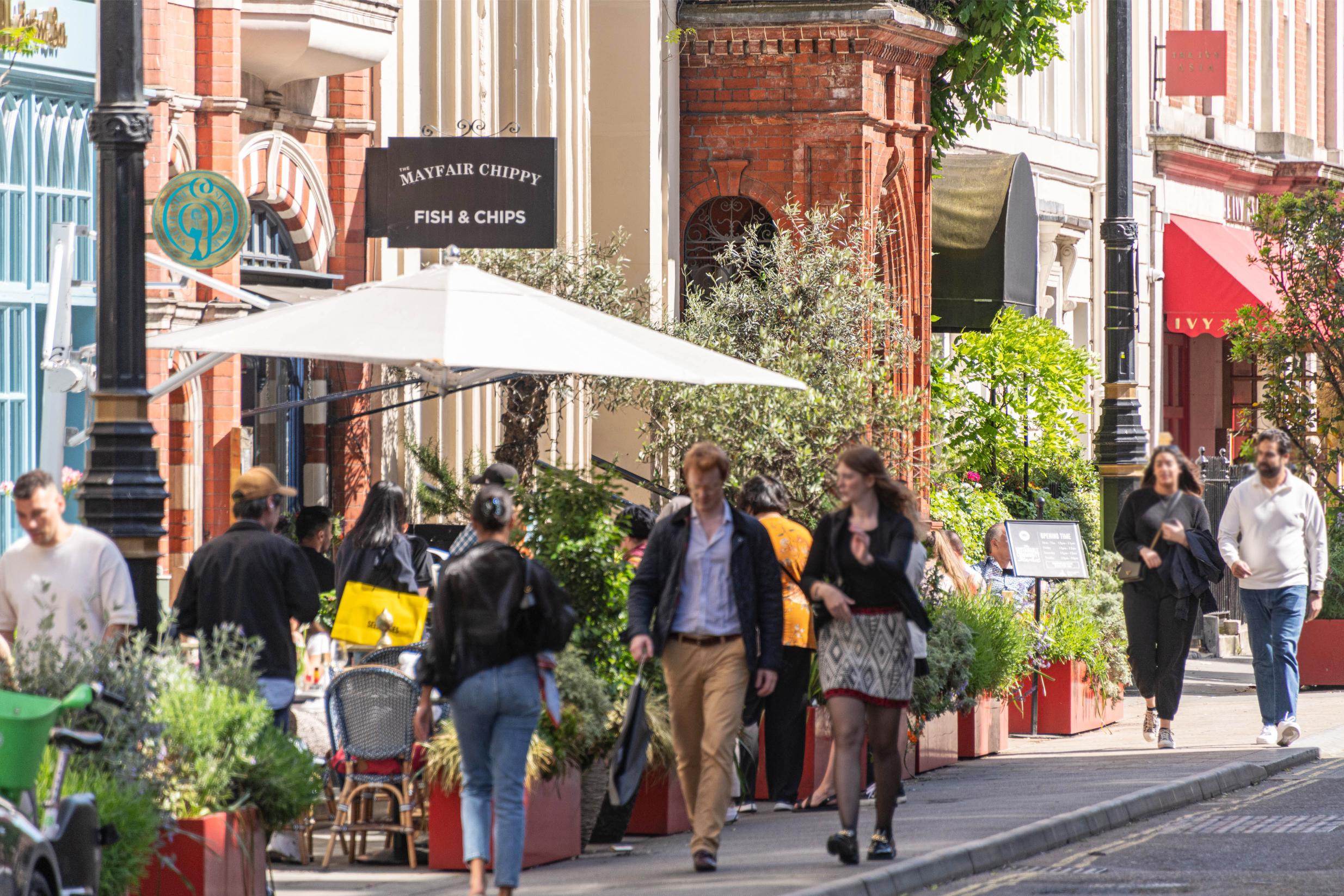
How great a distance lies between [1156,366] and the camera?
3606 centimetres

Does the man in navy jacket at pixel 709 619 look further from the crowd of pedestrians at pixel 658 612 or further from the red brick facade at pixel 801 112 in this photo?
the red brick facade at pixel 801 112

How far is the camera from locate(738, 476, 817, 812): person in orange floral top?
11477mm

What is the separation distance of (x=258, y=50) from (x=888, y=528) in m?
7.77

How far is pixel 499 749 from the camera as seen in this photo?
8.74 metres

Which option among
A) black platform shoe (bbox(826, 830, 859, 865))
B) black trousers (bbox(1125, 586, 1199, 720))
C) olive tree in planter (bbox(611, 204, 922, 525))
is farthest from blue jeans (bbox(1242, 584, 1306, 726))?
black platform shoe (bbox(826, 830, 859, 865))

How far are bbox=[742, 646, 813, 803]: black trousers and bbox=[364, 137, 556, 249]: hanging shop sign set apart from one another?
4.87 m

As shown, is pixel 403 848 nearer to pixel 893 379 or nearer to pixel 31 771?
pixel 31 771

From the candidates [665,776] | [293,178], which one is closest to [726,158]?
[293,178]

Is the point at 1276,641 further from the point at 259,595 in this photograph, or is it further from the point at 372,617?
the point at 259,595

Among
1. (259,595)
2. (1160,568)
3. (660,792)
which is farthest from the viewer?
(1160,568)

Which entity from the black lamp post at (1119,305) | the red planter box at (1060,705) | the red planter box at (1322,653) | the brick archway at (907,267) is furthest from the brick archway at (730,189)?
the red planter box at (1060,705)

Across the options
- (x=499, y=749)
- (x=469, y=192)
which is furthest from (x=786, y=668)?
(x=469, y=192)

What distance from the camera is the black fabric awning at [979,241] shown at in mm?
25766

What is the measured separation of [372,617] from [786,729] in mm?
2160
